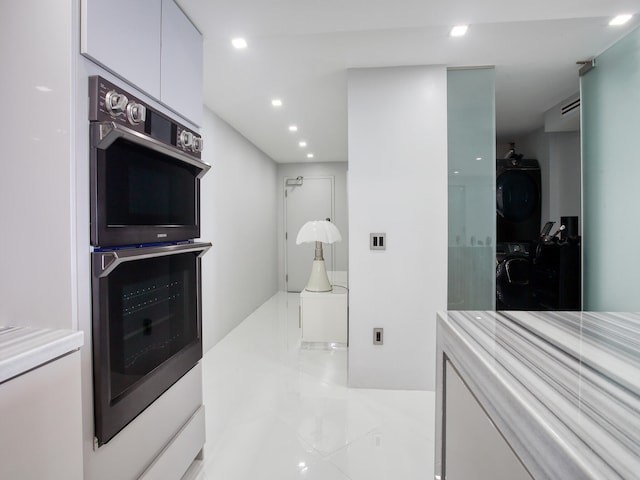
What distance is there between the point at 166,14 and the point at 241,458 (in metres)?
2.12

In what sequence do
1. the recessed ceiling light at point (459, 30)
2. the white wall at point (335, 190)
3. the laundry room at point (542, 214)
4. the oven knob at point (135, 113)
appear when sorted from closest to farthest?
1. the oven knob at point (135, 113)
2. the recessed ceiling light at point (459, 30)
3. the laundry room at point (542, 214)
4. the white wall at point (335, 190)

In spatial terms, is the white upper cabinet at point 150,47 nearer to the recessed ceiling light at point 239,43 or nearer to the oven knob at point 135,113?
the oven knob at point 135,113

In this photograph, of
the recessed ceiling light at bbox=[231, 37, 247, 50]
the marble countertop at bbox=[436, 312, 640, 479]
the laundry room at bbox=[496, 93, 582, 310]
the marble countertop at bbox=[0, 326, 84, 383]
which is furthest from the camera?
the laundry room at bbox=[496, 93, 582, 310]

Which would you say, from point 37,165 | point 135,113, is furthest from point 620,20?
point 37,165

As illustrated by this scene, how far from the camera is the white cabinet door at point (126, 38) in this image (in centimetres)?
91

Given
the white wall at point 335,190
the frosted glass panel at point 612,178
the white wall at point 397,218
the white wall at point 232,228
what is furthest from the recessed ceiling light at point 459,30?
the white wall at point 335,190

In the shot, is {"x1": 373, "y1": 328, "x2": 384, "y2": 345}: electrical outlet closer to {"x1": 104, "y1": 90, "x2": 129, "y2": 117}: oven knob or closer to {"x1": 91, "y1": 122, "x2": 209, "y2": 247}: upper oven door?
{"x1": 91, "y1": 122, "x2": 209, "y2": 247}: upper oven door

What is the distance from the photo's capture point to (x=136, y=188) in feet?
3.53

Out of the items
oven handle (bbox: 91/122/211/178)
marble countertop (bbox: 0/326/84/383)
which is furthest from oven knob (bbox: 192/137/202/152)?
marble countertop (bbox: 0/326/84/383)

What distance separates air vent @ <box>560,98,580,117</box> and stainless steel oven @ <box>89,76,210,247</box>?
3241mm

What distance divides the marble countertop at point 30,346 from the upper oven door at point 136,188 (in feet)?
0.88

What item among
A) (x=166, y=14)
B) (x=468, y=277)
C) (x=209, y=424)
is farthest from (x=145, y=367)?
(x=468, y=277)

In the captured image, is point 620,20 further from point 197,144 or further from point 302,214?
point 302,214

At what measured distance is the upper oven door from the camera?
0.92m
